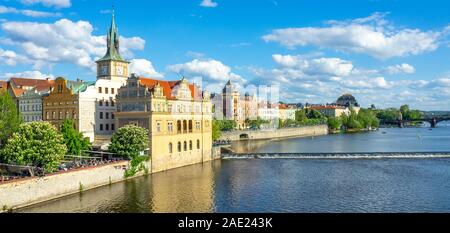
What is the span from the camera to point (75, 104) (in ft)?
213

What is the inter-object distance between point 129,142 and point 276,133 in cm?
8575

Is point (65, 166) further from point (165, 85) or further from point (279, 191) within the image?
point (165, 85)

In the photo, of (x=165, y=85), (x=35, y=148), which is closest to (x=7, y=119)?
(x=35, y=148)

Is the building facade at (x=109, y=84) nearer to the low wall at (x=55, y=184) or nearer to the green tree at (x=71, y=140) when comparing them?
the green tree at (x=71, y=140)

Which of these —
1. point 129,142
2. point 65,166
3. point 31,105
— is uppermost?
point 31,105

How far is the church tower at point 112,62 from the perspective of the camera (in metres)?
71.1

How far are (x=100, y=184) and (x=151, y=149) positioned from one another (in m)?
11.2

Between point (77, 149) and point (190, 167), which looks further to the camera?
point (190, 167)

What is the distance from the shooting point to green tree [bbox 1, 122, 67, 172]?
40938 millimetres

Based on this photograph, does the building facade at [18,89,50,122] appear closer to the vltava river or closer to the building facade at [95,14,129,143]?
the building facade at [95,14,129,143]

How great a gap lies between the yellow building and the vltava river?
3153mm

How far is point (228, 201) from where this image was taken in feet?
128

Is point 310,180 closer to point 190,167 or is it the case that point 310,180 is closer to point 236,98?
point 190,167
